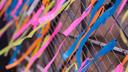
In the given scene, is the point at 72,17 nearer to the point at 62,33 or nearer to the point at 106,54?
the point at 62,33

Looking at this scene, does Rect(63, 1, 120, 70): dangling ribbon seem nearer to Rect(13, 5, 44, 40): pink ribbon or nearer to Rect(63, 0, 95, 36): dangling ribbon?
Rect(63, 0, 95, 36): dangling ribbon

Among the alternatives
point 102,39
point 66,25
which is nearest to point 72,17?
point 66,25

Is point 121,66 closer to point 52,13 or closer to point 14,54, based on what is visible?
point 52,13

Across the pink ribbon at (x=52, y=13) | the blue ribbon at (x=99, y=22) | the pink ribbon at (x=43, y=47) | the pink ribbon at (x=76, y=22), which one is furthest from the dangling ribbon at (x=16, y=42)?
the blue ribbon at (x=99, y=22)

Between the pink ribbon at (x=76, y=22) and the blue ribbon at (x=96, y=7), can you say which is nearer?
the blue ribbon at (x=96, y=7)

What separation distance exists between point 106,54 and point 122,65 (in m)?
0.18

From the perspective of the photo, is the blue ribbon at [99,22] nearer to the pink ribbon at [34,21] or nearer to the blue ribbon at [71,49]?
the blue ribbon at [71,49]

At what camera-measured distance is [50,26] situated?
84.0 inches

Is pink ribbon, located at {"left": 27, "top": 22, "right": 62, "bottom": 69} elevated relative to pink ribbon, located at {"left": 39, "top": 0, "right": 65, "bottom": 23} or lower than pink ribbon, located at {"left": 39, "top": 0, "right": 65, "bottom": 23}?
lower

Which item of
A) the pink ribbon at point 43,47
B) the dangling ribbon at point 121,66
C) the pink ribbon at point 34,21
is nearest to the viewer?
the dangling ribbon at point 121,66

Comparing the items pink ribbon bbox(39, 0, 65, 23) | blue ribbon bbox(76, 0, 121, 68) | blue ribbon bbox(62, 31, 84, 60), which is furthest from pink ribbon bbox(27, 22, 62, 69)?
blue ribbon bbox(76, 0, 121, 68)

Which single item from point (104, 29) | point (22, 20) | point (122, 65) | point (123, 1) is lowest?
point (122, 65)

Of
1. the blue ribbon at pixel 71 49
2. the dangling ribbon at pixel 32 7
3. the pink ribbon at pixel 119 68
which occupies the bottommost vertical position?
the pink ribbon at pixel 119 68

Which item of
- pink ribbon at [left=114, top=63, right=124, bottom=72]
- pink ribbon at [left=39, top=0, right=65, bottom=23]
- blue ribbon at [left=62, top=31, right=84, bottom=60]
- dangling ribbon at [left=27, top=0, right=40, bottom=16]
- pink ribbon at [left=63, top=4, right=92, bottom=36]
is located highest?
dangling ribbon at [left=27, top=0, right=40, bottom=16]
